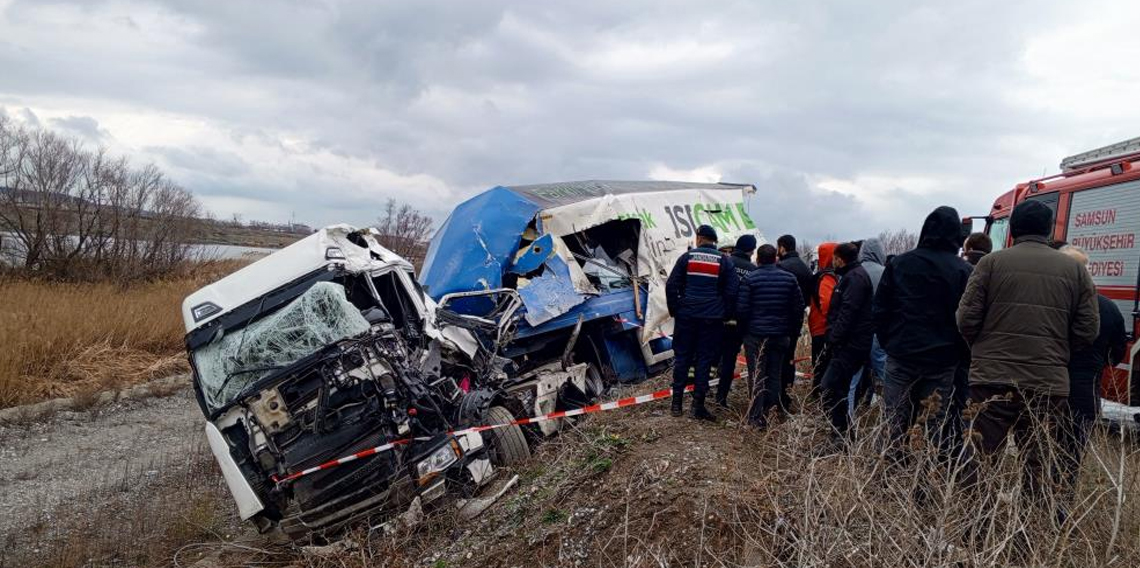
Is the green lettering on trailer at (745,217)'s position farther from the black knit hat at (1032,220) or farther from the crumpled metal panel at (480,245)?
the black knit hat at (1032,220)

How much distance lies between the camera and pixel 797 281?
18.1ft

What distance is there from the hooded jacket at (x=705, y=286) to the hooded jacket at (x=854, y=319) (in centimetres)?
90

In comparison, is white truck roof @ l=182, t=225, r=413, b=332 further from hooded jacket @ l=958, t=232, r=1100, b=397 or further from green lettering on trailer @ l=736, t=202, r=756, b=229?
green lettering on trailer @ l=736, t=202, r=756, b=229

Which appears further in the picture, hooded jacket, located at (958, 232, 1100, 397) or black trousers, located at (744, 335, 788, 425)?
black trousers, located at (744, 335, 788, 425)

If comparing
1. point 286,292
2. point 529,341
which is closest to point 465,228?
point 529,341

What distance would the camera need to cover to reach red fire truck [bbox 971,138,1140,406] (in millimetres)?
5434

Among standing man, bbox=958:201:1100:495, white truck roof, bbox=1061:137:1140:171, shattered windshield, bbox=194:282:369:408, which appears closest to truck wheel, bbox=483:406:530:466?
shattered windshield, bbox=194:282:369:408

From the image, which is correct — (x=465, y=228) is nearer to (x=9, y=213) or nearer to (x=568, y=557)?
(x=568, y=557)

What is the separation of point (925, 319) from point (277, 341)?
4.13 metres

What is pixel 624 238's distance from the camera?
9.23 m

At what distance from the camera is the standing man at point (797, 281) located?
5605 mm

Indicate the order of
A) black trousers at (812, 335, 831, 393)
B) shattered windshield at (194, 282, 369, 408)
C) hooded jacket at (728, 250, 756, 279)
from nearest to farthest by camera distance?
shattered windshield at (194, 282, 369, 408)
black trousers at (812, 335, 831, 393)
hooded jacket at (728, 250, 756, 279)

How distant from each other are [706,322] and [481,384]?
2.02 meters

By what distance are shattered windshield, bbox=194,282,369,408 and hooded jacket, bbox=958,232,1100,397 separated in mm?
3831
